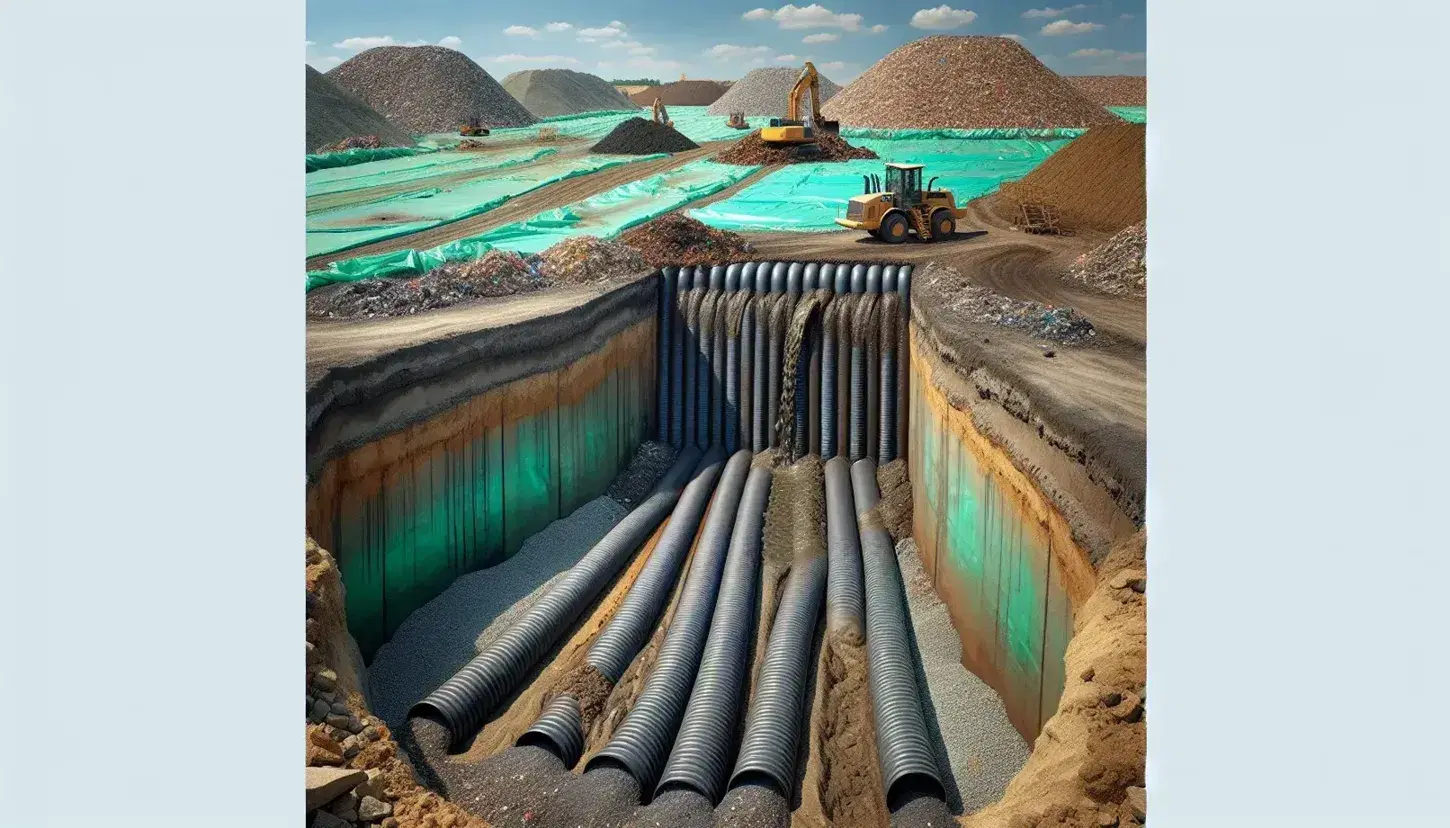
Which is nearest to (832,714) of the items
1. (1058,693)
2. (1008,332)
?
(1058,693)

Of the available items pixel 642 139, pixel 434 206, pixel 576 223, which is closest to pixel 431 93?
pixel 642 139

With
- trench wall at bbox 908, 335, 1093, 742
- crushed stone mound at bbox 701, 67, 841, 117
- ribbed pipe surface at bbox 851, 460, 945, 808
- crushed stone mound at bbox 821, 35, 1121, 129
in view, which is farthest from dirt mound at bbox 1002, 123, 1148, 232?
ribbed pipe surface at bbox 851, 460, 945, 808

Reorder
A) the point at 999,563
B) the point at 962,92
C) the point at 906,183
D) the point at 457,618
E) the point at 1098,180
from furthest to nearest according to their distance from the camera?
1. the point at 906,183
2. the point at 962,92
3. the point at 1098,180
4. the point at 457,618
5. the point at 999,563

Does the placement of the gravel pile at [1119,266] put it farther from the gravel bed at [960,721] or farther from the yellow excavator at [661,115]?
the yellow excavator at [661,115]

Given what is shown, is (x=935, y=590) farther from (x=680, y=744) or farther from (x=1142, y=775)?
(x=1142, y=775)

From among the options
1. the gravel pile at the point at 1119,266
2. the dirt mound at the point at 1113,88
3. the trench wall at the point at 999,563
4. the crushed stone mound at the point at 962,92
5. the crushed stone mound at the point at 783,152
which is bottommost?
the trench wall at the point at 999,563

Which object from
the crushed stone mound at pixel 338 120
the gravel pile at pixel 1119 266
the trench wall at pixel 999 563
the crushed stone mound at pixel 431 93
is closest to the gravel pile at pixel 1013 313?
the gravel pile at pixel 1119 266

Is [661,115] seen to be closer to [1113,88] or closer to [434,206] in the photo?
[434,206]

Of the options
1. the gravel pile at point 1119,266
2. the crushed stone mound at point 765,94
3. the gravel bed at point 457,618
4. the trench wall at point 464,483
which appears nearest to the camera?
the gravel bed at point 457,618
